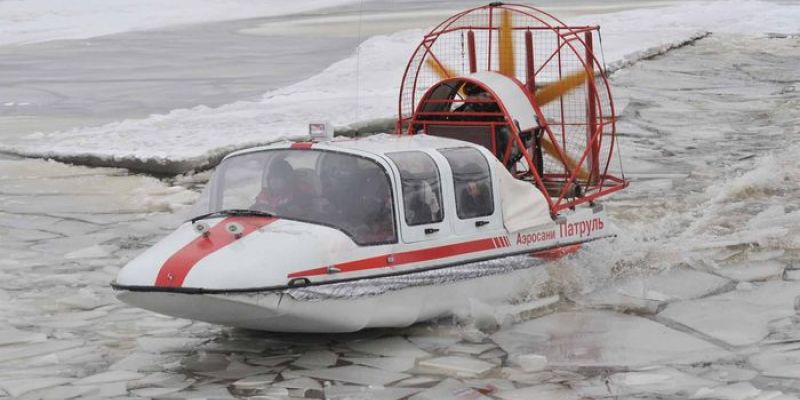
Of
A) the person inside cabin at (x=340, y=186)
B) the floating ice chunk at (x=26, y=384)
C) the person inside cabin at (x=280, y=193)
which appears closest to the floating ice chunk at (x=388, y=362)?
the person inside cabin at (x=340, y=186)

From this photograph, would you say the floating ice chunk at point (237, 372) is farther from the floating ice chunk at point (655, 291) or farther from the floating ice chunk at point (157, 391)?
the floating ice chunk at point (655, 291)

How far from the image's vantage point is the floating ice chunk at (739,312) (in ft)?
27.3

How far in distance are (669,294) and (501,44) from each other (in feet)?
8.15

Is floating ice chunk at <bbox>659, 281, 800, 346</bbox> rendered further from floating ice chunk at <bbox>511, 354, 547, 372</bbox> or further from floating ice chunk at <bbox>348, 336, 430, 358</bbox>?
floating ice chunk at <bbox>348, 336, 430, 358</bbox>

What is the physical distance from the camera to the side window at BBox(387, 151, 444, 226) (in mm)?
8218

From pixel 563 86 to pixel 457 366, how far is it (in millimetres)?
3112

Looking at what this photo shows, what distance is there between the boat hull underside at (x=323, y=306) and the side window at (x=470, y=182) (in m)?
0.46

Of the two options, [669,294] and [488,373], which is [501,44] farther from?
[488,373]

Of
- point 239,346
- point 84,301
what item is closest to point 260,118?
point 84,301

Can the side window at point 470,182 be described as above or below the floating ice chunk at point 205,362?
above

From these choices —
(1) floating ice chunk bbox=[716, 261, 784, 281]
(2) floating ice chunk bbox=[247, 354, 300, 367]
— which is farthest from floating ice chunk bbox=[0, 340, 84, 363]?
(1) floating ice chunk bbox=[716, 261, 784, 281]

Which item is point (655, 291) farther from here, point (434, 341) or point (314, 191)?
point (314, 191)

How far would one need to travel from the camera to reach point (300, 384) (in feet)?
24.2

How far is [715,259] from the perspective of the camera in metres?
10.4
